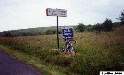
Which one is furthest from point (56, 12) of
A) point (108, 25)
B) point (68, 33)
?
point (108, 25)

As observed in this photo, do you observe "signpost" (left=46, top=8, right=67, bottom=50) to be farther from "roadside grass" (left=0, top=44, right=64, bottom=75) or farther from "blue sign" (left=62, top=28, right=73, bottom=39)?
"roadside grass" (left=0, top=44, right=64, bottom=75)

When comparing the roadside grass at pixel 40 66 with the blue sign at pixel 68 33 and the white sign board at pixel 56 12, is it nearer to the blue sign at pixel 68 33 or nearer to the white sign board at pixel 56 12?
the blue sign at pixel 68 33

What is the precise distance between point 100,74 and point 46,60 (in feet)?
15.8

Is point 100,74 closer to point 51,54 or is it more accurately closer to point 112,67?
point 112,67

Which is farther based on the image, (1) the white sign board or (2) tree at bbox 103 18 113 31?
(2) tree at bbox 103 18 113 31

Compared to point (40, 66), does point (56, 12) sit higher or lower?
higher

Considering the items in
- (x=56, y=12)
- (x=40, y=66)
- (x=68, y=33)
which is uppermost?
(x=56, y=12)

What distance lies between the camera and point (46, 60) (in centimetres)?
1035

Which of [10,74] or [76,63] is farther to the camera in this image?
[76,63]

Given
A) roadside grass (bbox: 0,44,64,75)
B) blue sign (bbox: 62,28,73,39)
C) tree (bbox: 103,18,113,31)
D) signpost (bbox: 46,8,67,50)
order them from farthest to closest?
tree (bbox: 103,18,113,31)
signpost (bbox: 46,8,67,50)
blue sign (bbox: 62,28,73,39)
roadside grass (bbox: 0,44,64,75)

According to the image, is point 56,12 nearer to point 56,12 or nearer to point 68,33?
point 56,12

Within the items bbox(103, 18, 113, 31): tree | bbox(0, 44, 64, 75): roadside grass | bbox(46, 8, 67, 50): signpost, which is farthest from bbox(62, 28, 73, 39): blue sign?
bbox(103, 18, 113, 31): tree

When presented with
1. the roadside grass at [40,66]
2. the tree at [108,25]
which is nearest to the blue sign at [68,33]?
the roadside grass at [40,66]

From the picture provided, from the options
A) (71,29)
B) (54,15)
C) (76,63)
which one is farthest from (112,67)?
(54,15)
